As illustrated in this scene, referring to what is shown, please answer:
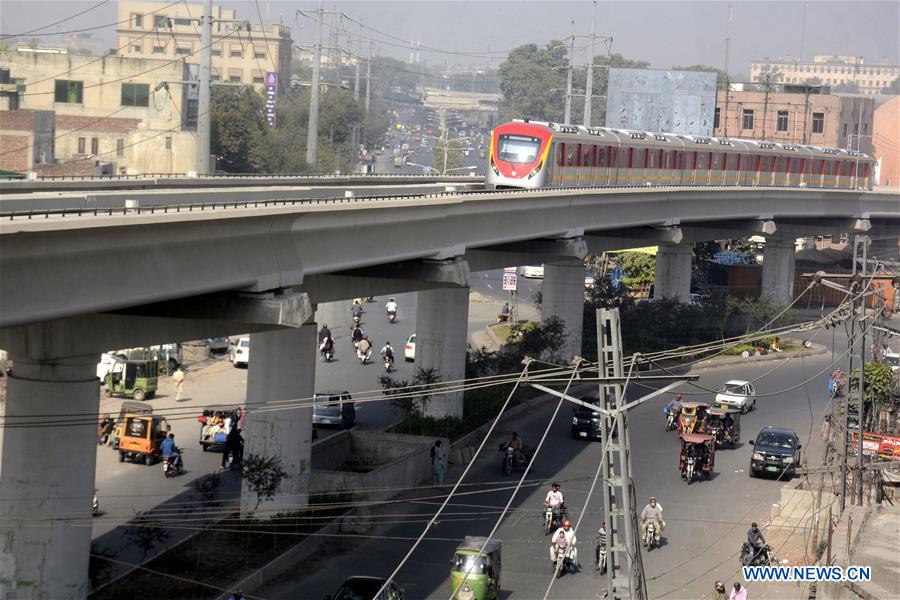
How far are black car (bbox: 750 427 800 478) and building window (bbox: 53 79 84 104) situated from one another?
65965mm

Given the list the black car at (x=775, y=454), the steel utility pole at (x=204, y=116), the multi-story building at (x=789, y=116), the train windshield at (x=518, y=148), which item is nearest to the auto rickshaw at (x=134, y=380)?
the steel utility pole at (x=204, y=116)

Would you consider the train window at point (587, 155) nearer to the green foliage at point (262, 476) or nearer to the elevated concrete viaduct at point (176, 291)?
the elevated concrete viaduct at point (176, 291)

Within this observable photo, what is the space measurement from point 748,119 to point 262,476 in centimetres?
9591

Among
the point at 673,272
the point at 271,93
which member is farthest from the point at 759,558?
the point at 271,93

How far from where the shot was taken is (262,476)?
29109 millimetres

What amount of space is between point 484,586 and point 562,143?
26318 millimetres

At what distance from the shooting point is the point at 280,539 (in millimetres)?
28094

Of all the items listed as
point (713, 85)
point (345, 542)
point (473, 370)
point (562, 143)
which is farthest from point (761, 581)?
point (713, 85)

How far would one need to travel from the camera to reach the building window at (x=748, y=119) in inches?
4609

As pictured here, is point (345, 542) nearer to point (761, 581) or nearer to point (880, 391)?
point (761, 581)

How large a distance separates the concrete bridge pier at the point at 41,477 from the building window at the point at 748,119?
103 metres

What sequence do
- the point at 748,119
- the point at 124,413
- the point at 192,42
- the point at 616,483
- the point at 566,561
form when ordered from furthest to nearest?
the point at 192,42 < the point at 748,119 < the point at 124,413 < the point at 566,561 < the point at 616,483

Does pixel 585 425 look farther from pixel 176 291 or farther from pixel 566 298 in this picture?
→ pixel 176 291

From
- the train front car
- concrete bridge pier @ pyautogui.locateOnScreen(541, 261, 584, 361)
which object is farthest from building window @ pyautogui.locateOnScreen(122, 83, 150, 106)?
the train front car
